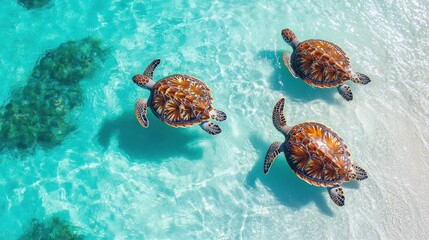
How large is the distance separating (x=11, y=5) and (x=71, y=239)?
7.73m

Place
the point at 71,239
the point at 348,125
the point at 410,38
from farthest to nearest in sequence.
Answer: the point at 410,38
the point at 348,125
the point at 71,239

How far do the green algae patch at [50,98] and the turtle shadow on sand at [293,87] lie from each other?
5.00m

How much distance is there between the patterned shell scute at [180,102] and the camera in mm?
8664

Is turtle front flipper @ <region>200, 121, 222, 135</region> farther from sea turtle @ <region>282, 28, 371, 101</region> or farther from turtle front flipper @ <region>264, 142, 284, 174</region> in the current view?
sea turtle @ <region>282, 28, 371, 101</region>

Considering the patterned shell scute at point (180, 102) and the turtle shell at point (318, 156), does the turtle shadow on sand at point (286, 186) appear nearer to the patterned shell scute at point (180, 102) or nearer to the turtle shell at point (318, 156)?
the turtle shell at point (318, 156)

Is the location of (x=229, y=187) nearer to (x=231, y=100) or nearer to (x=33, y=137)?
(x=231, y=100)

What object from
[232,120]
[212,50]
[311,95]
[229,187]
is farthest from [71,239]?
[311,95]

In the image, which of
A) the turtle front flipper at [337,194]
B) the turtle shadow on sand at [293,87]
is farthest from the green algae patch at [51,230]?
the turtle shadow on sand at [293,87]

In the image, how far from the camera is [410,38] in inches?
423

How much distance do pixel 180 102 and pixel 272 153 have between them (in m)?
2.46

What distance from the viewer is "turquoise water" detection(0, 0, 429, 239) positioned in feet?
29.1

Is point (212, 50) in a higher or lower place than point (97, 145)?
higher

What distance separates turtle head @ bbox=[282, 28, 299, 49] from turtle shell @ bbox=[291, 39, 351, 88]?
476 mm

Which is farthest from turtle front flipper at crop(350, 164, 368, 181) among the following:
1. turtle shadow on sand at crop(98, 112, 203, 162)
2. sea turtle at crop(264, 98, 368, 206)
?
turtle shadow on sand at crop(98, 112, 203, 162)
